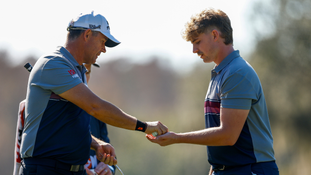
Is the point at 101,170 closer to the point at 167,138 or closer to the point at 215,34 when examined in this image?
the point at 167,138

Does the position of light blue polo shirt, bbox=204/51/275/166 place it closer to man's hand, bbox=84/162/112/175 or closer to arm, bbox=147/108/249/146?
arm, bbox=147/108/249/146

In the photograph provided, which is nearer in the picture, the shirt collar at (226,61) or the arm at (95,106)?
the arm at (95,106)

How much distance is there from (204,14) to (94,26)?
52.5 inches

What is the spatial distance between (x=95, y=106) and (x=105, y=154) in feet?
3.00

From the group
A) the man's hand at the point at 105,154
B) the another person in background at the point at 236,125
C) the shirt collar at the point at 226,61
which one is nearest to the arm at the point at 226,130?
the another person in background at the point at 236,125

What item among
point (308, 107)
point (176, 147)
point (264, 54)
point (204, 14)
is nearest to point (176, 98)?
point (176, 147)

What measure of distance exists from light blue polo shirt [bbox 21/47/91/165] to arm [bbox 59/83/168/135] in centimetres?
7

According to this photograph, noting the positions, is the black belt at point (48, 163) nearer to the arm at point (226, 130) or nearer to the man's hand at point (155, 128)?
the man's hand at point (155, 128)

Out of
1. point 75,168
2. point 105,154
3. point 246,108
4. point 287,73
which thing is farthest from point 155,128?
point 287,73

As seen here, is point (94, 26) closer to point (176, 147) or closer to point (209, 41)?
point (209, 41)

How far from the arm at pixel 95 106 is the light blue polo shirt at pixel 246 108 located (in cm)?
102

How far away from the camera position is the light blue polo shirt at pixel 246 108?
127 inches

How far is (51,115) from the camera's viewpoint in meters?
3.24

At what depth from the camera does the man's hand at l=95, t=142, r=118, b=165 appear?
398 cm
